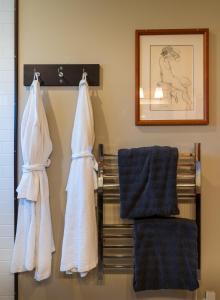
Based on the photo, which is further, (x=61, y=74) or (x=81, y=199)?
(x=61, y=74)

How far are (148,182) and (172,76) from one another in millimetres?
667

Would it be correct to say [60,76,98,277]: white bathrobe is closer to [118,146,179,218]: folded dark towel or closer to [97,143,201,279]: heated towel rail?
[97,143,201,279]: heated towel rail

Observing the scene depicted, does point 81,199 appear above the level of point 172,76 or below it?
below

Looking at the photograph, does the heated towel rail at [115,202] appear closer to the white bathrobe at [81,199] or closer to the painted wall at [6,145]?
the white bathrobe at [81,199]

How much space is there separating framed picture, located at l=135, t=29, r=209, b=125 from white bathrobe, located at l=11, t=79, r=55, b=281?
0.60m

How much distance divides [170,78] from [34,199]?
1091 millimetres

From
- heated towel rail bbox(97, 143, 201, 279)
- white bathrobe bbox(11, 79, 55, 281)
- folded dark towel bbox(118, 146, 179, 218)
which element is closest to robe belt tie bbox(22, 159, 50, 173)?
white bathrobe bbox(11, 79, 55, 281)

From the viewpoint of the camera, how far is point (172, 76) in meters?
1.93

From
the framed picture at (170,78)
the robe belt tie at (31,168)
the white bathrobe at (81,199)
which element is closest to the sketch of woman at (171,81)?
the framed picture at (170,78)

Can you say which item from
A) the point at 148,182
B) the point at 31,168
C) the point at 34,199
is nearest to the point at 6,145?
the point at 31,168

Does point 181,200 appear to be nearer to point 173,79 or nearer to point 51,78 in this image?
point 173,79

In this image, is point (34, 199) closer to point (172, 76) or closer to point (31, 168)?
point (31, 168)

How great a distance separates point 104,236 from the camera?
192cm

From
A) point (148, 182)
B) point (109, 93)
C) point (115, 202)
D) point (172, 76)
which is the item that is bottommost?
point (115, 202)
